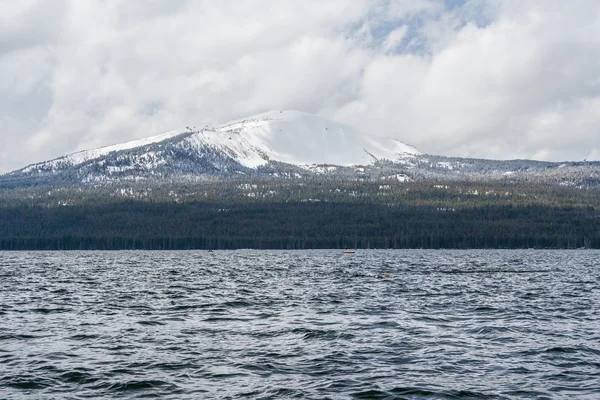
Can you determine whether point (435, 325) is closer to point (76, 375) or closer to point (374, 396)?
point (374, 396)

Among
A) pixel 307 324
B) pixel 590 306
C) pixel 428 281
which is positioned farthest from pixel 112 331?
pixel 428 281

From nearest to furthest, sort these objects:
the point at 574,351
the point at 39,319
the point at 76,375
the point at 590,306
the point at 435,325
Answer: the point at 76,375, the point at 574,351, the point at 435,325, the point at 39,319, the point at 590,306

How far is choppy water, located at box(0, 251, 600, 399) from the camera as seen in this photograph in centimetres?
3056

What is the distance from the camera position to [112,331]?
45.1 m

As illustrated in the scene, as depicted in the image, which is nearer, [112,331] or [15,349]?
[15,349]

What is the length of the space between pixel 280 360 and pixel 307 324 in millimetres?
12056

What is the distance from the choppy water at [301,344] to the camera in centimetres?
3056

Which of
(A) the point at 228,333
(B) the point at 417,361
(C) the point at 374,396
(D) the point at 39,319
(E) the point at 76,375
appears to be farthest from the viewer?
(D) the point at 39,319

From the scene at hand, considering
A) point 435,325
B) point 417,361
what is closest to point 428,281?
point 435,325

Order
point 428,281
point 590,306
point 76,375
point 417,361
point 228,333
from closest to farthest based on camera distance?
point 76,375 < point 417,361 < point 228,333 < point 590,306 < point 428,281

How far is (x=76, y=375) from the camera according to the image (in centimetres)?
3269

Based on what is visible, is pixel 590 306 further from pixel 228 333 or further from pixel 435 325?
pixel 228 333

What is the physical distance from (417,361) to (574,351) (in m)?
8.76

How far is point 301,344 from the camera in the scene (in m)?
40.3
